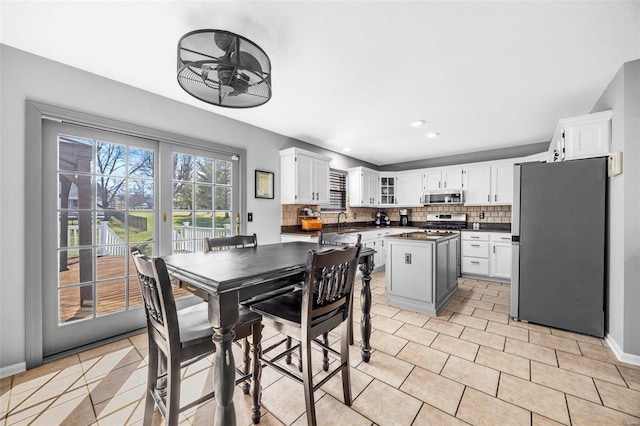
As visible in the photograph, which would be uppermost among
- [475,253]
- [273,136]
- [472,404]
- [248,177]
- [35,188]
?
[273,136]

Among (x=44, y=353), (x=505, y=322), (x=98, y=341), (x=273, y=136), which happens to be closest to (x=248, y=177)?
(x=273, y=136)

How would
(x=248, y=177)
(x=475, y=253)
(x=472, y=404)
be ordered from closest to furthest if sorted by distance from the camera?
(x=472, y=404) → (x=248, y=177) → (x=475, y=253)

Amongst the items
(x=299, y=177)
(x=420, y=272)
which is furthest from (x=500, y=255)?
(x=299, y=177)

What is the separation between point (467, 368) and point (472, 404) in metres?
0.42

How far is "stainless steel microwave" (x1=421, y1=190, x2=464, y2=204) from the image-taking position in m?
Answer: 5.23

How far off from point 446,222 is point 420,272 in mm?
3027

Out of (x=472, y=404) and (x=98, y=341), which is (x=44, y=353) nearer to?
(x=98, y=341)

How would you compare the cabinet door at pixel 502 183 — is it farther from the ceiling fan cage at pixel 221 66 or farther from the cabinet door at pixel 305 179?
the ceiling fan cage at pixel 221 66

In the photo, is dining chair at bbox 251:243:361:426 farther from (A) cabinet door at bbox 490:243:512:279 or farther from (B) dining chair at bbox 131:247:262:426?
(A) cabinet door at bbox 490:243:512:279

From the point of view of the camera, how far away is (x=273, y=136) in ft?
13.2

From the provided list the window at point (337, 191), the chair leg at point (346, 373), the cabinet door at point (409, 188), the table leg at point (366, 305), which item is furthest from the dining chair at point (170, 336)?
the cabinet door at point (409, 188)

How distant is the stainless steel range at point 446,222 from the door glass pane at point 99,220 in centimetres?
495

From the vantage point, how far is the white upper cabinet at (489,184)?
4.79 m

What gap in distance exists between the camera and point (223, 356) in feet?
3.85
